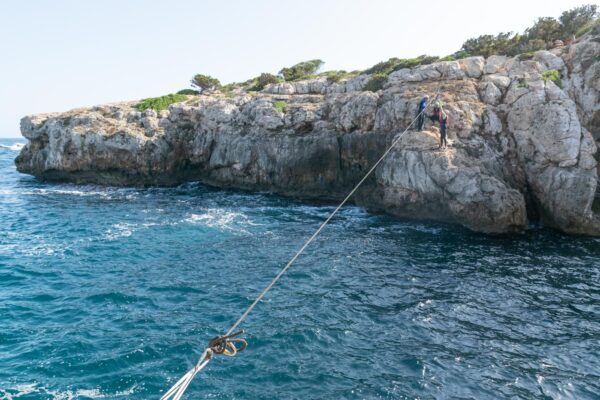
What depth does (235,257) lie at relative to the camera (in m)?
20.4

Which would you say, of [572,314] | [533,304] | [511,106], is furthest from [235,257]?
[511,106]

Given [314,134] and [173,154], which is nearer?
[314,134]

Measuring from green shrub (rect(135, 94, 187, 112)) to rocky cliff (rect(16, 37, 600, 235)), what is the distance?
1.81 m

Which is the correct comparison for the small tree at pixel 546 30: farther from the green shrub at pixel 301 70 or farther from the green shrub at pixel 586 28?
the green shrub at pixel 301 70

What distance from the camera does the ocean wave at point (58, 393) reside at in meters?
10.1

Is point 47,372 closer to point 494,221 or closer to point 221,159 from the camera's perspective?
point 494,221

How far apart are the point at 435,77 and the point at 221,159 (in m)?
20.6

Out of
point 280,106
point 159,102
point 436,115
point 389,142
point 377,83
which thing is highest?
point 377,83

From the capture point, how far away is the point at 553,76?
26.6 metres

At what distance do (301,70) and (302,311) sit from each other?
43.1 metres

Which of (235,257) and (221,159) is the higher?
(221,159)

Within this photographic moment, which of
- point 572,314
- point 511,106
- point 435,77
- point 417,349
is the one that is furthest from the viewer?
point 435,77

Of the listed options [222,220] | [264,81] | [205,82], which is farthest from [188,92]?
[222,220]

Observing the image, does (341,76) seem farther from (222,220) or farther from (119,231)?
(119,231)
